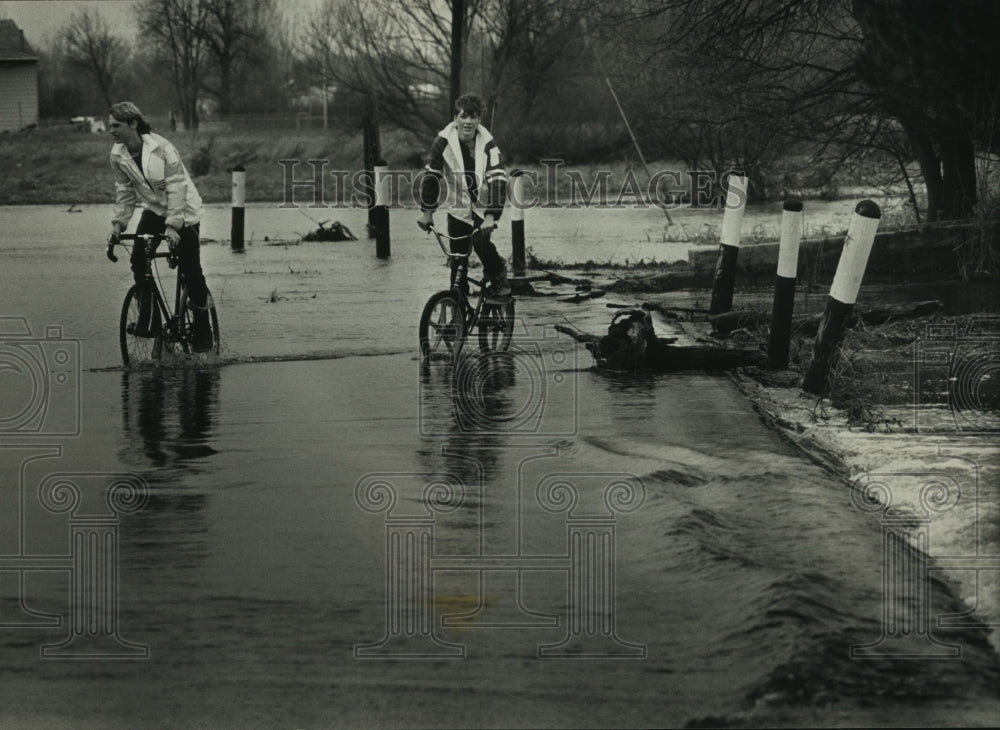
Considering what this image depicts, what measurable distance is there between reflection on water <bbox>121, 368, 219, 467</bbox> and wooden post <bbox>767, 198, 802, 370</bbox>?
3.23 meters

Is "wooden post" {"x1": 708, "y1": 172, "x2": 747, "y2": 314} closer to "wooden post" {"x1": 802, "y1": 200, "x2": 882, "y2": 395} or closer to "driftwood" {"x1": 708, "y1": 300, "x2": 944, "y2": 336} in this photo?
"driftwood" {"x1": 708, "y1": 300, "x2": 944, "y2": 336}

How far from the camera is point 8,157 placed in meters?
78.1

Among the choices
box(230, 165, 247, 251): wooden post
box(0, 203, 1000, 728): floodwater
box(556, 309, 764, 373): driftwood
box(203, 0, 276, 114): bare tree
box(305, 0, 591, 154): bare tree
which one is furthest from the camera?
box(203, 0, 276, 114): bare tree

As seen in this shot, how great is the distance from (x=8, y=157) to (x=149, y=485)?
75168 millimetres

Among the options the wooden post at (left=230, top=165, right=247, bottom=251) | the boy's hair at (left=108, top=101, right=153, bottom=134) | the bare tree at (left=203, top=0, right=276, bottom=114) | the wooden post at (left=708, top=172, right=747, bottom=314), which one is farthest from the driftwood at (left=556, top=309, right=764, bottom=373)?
the bare tree at (left=203, top=0, right=276, bottom=114)

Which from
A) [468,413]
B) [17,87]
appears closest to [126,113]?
[468,413]

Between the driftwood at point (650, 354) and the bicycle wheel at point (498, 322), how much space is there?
1.03 meters

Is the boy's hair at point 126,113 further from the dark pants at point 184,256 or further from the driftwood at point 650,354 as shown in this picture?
the driftwood at point 650,354

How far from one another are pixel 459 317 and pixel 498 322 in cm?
35

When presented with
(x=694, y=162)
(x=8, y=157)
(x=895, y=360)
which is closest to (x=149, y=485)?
(x=895, y=360)

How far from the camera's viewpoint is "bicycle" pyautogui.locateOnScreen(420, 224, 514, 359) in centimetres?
1066

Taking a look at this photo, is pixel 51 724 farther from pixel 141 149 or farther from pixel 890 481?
pixel 141 149

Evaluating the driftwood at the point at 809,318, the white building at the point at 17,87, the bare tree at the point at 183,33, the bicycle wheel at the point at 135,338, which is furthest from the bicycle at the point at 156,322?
the white building at the point at 17,87

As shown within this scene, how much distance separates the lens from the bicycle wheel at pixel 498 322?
10.9 m
